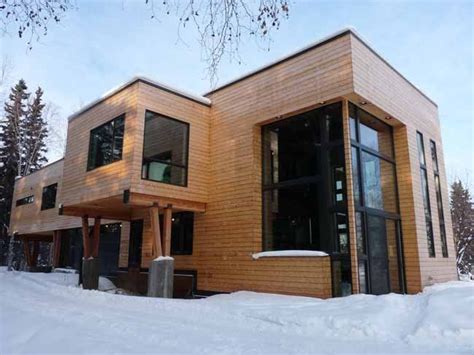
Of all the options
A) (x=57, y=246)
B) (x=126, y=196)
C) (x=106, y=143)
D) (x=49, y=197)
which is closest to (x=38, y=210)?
(x=49, y=197)

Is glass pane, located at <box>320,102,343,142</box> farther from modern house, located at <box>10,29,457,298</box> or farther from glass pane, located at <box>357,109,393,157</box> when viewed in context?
glass pane, located at <box>357,109,393,157</box>

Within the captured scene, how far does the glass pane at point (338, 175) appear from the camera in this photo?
7.62 meters

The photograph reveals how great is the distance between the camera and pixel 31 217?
19.2 meters

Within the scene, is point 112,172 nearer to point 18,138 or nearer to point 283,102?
point 283,102

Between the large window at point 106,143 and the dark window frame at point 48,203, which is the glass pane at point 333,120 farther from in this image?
the dark window frame at point 48,203

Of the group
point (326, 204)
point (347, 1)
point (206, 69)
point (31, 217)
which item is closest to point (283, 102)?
point (326, 204)

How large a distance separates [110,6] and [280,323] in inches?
185

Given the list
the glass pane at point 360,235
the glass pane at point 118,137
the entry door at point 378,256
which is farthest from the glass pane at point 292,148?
the glass pane at point 118,137

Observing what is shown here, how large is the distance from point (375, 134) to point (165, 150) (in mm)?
5267

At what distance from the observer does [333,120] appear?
810cm

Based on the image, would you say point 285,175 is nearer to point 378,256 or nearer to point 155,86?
point 378,256

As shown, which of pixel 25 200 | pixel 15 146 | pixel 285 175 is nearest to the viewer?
pixel 285 175

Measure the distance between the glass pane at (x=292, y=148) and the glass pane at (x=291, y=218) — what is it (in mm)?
388

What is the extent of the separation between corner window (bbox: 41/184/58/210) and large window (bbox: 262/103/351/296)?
12.5m
